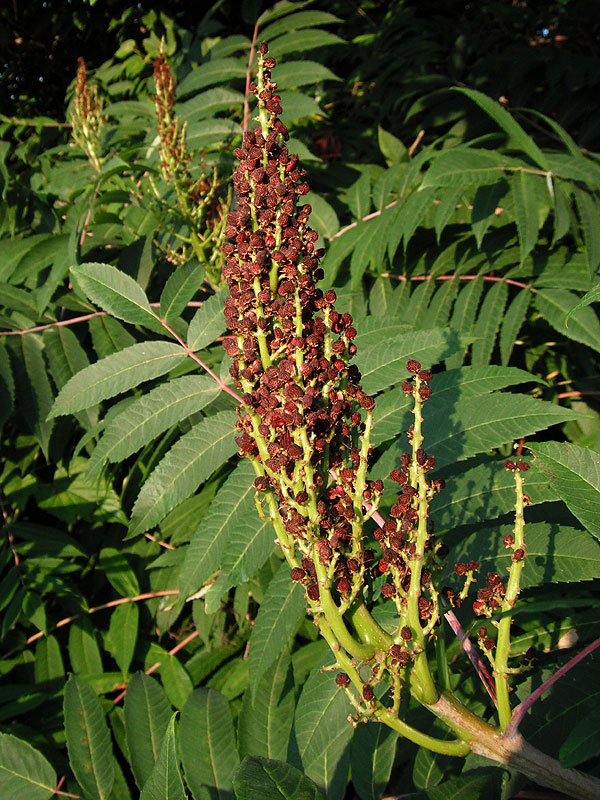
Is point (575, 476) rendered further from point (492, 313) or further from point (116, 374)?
point (492, 313)

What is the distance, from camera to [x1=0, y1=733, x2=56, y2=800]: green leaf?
5.32 feet

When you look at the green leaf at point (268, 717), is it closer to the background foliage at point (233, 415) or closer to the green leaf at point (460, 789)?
the background foliage at point (233, 415)

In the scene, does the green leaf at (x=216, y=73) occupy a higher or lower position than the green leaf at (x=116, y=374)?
higher

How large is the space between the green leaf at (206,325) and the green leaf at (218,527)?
1.65ft

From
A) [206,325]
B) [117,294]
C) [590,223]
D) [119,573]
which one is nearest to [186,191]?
[117,294]

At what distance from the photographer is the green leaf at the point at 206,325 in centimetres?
204

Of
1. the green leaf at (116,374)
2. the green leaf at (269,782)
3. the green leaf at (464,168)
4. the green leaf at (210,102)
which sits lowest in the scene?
the green leaf at (269,782)

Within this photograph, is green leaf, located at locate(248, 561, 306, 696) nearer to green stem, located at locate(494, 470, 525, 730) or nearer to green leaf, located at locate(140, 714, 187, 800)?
green leaf, located at locate(140, 714, 187, 800)

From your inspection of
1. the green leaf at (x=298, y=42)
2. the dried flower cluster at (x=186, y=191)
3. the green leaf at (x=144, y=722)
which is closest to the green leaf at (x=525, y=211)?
the dried flower cluster at (x=186, y=191)

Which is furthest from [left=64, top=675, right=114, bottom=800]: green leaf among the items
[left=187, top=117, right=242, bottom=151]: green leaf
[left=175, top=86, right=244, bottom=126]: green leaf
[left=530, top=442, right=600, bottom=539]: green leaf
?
[left=175, top=86, right=244, bottom=126]: green leaf

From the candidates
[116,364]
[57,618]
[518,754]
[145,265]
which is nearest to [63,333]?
[145,265]

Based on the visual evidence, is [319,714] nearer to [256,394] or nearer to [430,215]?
[256,394]

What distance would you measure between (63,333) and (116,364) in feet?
2.43

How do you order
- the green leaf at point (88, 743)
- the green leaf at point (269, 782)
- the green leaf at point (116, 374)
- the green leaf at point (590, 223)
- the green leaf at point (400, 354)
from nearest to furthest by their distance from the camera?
the green leaf at point (269, 782)
the green leaf at point (88, 743)
the green leaf at point (400, 354)
the green leaf at point (116, 374)
the green leaf at point (590, 223)
